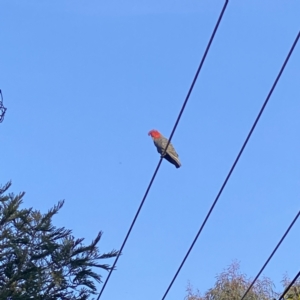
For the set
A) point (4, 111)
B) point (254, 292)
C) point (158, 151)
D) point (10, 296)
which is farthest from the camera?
point (254, 292)

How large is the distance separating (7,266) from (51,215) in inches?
57.5

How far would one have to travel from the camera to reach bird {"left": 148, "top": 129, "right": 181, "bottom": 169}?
9695 millimetres

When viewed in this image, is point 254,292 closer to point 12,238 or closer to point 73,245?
point 73,245

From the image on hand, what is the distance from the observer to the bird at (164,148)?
9695mm

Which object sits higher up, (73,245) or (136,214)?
(73,245)

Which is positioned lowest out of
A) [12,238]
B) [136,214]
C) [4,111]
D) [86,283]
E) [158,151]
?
[136,214]

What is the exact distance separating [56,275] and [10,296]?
44.2 inches

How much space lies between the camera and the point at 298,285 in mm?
16344

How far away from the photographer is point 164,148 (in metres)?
9.98

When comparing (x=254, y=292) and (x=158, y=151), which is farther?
(x=254, y=292)

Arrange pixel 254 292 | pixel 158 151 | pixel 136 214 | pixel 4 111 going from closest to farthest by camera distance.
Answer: pixel 136 214 → pixel 4 111 → pixel 158 151 → pixel 254 292

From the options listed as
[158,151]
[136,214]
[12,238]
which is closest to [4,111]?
[136,214]

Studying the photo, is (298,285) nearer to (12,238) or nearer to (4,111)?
(12,238)

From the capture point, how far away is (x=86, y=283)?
15.2 m
